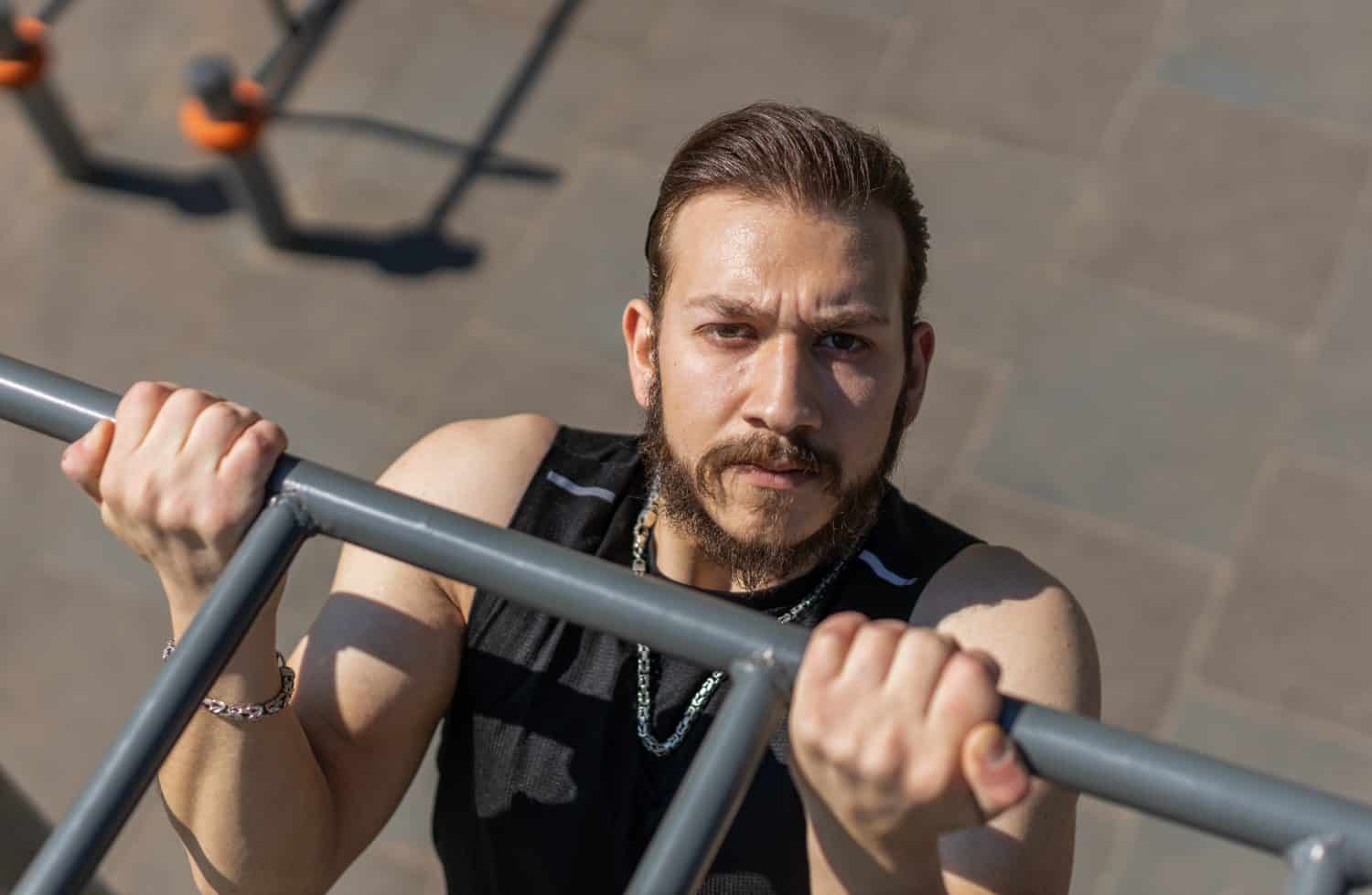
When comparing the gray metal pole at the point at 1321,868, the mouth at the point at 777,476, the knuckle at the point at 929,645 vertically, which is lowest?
the mouth at the point at 777,476

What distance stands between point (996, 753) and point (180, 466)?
0.66 metres

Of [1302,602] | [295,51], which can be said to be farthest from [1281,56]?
[295,51]

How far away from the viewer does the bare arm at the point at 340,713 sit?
1.55m

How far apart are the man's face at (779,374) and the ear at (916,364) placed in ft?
0.21

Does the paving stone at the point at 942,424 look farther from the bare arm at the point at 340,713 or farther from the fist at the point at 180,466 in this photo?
the fist at the point at 180,466

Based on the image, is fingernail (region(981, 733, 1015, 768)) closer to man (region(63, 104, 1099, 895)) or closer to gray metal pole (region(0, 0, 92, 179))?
man (region(63, 104, 1099, 895))

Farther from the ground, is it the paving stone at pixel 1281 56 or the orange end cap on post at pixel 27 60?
the paving stone at pixel 1281 56

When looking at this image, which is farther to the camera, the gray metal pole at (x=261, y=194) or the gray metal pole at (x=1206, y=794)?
the gray metal pole at (x=261, y=194)

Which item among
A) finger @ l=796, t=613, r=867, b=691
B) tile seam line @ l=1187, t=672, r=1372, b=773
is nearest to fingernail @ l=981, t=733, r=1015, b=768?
finger @ l=796, t=613, r=867, b=691

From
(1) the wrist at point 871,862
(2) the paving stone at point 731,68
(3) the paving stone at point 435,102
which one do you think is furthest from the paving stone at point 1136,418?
(1) the wrist at point 871,862

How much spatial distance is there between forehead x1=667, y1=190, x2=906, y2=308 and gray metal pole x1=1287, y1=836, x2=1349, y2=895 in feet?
2.57

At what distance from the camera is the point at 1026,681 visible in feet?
5.32

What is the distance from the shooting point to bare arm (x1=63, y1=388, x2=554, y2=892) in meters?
1.55

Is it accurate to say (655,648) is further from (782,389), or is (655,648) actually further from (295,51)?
(295,51)
